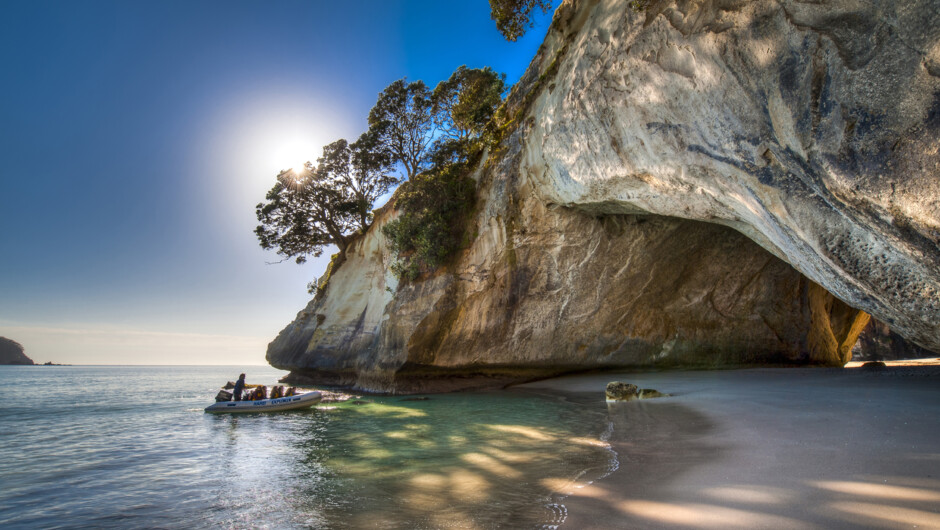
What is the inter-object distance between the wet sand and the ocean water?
1.97 ft

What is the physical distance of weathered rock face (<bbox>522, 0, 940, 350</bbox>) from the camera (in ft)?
14.4

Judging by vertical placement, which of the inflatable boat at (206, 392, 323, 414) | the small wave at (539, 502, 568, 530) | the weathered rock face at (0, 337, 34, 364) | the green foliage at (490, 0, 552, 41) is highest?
the green foliage at (490, 0, 552, 41)

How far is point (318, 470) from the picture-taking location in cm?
669

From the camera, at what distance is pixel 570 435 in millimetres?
7723

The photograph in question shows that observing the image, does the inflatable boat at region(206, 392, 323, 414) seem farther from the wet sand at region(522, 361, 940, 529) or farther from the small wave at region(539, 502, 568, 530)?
the small wave at region(539, 502, 568, 530)

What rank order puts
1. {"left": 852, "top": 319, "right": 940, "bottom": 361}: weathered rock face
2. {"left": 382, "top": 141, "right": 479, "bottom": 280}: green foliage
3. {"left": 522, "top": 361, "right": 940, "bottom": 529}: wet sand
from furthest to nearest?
{"left": 852, "top": 319, "right": 940, "bottom": 361}: weathered rock face < {"left": 382, "top": 141, "right": 479, "bottom": 280}: green foliage < {"left": 522, "top": 361, "right": 940, "bottom": 529}: wet sand

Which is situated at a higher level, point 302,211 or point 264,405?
point 302,211

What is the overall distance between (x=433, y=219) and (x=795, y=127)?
44.7ft

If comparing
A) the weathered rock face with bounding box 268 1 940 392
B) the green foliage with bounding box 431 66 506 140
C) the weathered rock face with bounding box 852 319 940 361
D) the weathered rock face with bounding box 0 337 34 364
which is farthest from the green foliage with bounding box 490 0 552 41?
the weathered rock face with bounding box 0 337 34 364

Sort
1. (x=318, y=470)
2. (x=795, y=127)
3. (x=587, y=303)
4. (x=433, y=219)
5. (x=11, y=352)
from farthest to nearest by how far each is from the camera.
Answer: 1. (x=11, y=352)
2. (x=433, y=219)
3. (x=587, y=303)
4. (x=318, y=470)
5. (x=795, y=127)

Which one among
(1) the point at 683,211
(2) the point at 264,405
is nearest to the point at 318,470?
(1) the point at 683,211

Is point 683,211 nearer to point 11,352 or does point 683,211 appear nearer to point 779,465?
point 779,465

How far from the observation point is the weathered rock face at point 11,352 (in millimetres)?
127125

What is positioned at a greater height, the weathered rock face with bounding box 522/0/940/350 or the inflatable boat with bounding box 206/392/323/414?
the weathered rock face with bounding box 522/0/940/350
